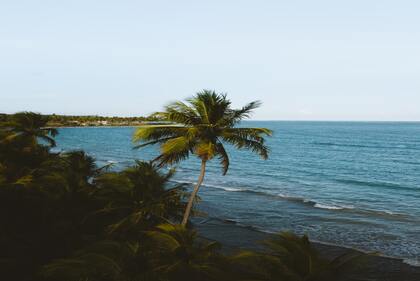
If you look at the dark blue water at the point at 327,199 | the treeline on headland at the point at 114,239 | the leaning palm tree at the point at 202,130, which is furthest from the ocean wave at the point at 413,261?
the leaning palm tree at the point at 202,130

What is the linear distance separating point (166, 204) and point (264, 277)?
7.59 metres

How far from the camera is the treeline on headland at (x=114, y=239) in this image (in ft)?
29.4

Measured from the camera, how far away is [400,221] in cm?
3075

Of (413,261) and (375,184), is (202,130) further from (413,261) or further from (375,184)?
(375,184)

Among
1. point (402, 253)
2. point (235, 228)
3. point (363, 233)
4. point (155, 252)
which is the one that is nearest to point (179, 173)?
point (235, 228)

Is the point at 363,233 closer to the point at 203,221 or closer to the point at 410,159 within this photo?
the point at 203,221

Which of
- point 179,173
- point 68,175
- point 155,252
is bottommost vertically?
point 179,173

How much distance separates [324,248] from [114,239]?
47.9ft

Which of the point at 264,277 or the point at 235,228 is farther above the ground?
the point at 264,277

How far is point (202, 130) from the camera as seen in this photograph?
14.9 m

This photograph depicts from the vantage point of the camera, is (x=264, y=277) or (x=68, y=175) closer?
(x=264, y=277)

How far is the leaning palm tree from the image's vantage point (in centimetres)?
1470

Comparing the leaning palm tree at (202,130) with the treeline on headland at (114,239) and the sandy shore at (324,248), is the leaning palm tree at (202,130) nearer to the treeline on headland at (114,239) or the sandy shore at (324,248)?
the treeline on headland at (114,239)

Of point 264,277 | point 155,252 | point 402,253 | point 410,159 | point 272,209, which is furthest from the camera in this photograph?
point 410,159
